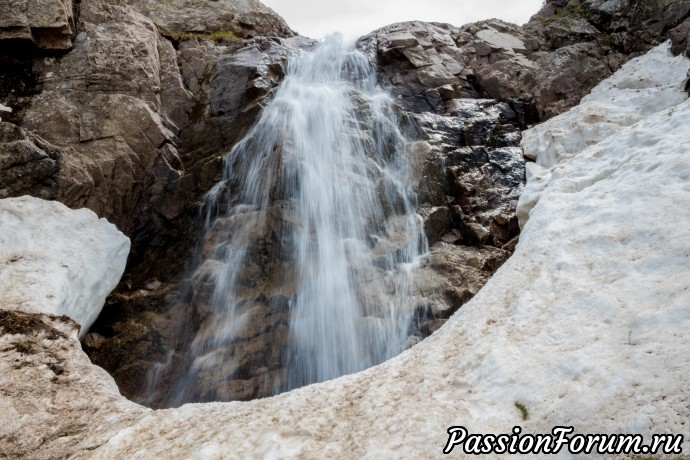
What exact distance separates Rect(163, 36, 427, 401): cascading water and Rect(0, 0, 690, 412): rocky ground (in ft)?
2.15

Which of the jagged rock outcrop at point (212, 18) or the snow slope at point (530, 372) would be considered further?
the jagged rock outcrop at point (212, 18)

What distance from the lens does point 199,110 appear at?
14.9 metres

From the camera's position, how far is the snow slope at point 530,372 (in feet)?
14.1

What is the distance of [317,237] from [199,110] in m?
6.82

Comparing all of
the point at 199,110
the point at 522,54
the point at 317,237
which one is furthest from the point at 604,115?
the point at 199,110

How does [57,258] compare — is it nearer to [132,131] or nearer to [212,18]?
[132,131]

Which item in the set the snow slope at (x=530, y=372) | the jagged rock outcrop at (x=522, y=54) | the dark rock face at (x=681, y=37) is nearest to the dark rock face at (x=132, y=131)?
the jagged rock outcrop at (x=522, y=54)

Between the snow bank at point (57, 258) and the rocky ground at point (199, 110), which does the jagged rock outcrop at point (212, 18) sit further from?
the snow bank at point (57, 258)

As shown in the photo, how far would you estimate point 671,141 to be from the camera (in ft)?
25.8

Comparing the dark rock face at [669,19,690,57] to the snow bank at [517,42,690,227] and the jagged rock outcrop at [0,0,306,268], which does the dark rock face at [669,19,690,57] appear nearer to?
the snow bank at [517,42,690,227]

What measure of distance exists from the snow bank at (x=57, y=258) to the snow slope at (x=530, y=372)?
2.93 meters

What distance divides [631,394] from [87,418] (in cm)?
624

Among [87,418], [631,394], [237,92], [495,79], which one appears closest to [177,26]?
[237,92]

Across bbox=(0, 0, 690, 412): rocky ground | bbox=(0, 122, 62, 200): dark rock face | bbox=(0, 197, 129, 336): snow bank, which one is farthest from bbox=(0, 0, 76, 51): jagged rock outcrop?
bbox=(0, 197, 129, 336): snow bank
